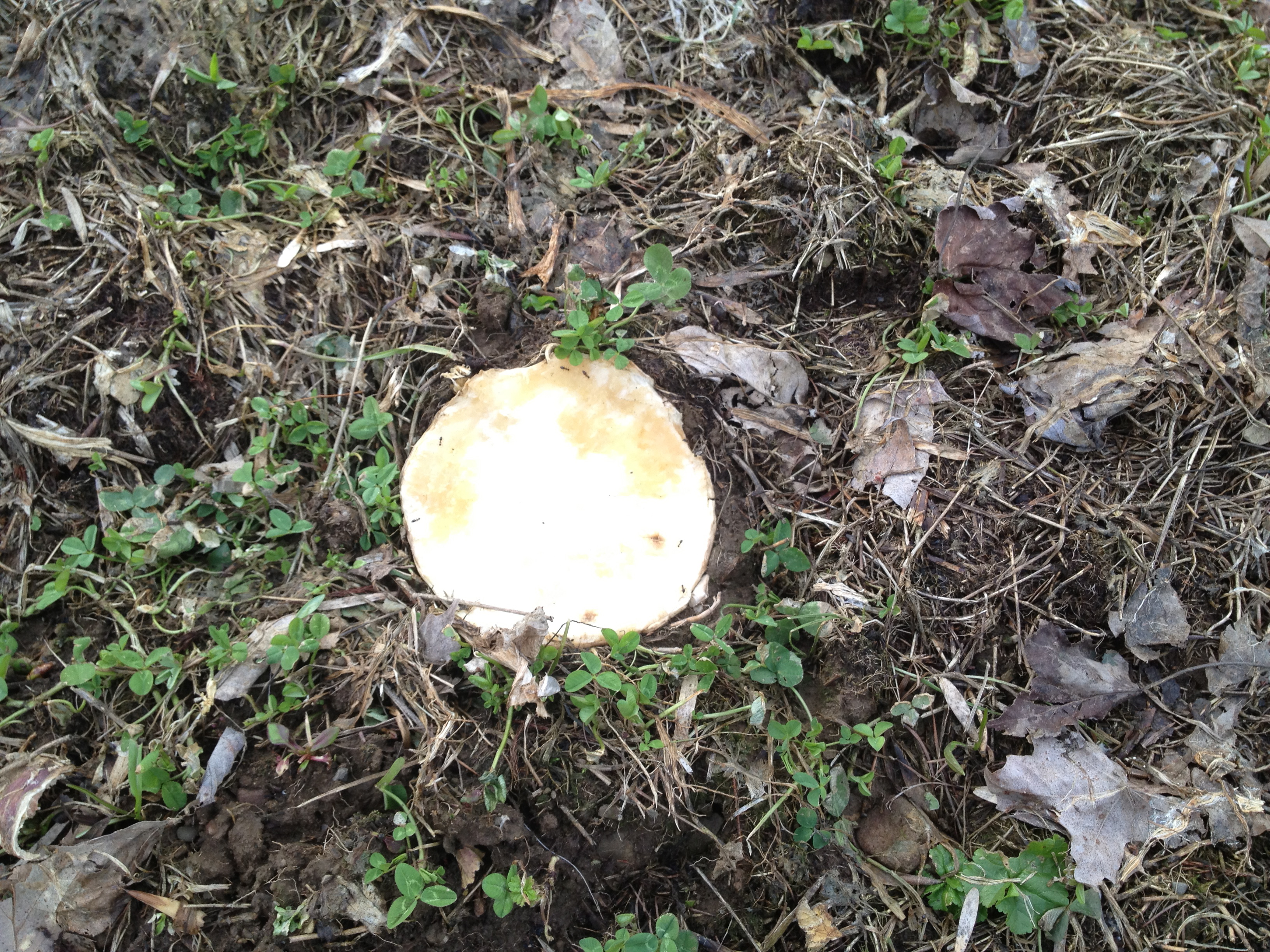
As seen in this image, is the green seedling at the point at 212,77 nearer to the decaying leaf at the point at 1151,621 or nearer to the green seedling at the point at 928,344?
the green seedling at the point at 928,344

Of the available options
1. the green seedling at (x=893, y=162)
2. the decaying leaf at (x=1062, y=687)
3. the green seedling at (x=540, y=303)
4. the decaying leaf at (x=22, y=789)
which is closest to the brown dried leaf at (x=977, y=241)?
the green seedling at (x=893, y=162)

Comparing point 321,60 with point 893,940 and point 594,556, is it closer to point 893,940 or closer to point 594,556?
point 594,556

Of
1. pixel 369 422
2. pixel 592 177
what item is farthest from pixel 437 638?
pixel 592 177

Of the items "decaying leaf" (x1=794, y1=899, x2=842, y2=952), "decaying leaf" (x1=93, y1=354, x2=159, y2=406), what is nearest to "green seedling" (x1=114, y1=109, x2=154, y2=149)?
"decaying leaf" (x1=93, y1=354, x2=159, y2=406)

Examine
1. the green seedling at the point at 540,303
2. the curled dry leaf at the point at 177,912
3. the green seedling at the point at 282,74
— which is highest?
the green seedling at the point at 282,74

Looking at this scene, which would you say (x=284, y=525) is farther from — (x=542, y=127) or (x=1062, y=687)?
(x=1062, y=687)

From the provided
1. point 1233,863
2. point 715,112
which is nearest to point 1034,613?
point 1233,863
